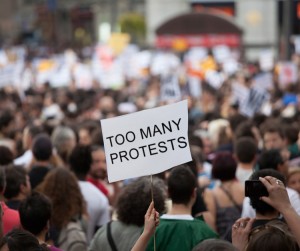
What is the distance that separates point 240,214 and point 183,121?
7.24ft

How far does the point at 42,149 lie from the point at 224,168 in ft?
7.37

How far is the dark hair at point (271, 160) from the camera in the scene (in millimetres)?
9094

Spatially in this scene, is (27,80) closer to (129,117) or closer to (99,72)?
(99,72)

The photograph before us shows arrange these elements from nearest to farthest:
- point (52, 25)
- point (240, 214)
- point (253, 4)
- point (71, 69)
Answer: point (240, 214) < point (71, 69) < point (253, 4) < point (52, 25)

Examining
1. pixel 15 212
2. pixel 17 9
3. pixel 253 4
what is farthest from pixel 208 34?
pixel 17 9

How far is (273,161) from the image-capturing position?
9.12m

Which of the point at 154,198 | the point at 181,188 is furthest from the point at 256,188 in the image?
the point at 154,198

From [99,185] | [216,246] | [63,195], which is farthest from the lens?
[99,185]

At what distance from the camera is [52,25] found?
243 ft

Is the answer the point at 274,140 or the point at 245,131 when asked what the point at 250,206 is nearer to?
the point at 274,140

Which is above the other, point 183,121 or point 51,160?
point 183,121

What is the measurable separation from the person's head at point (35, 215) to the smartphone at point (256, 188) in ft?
4.97

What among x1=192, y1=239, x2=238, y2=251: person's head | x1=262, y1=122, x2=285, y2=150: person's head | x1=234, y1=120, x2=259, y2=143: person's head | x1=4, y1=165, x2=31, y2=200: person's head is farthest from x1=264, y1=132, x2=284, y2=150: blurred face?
x1=192, y1=239, x2=238, y2=251: person's head

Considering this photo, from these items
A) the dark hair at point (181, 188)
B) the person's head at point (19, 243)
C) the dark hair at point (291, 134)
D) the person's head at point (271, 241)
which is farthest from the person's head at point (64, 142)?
the person's head at point (271, 241)
